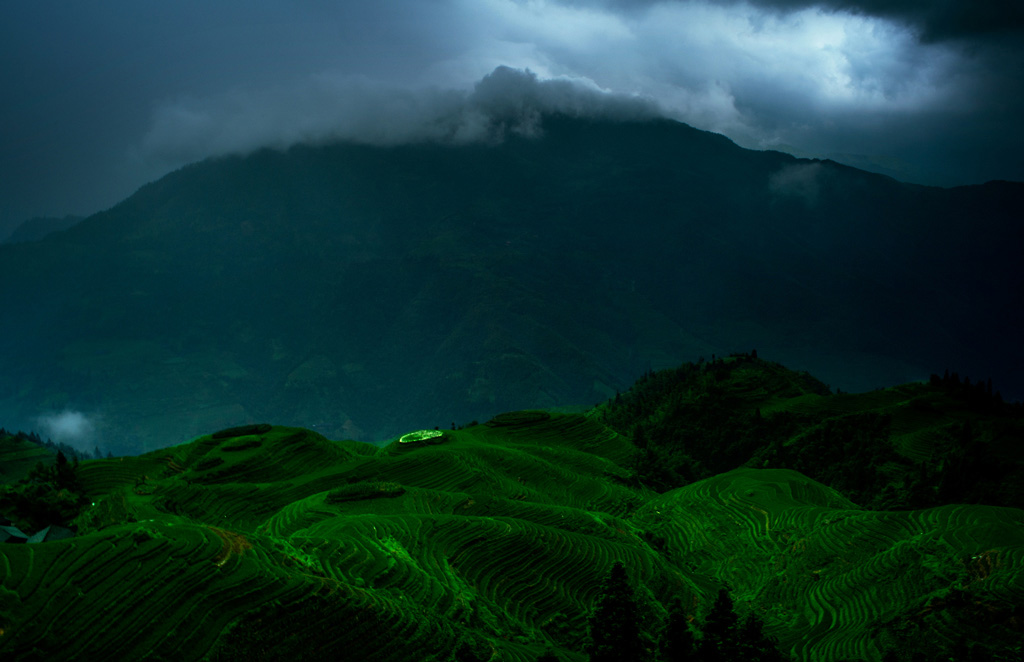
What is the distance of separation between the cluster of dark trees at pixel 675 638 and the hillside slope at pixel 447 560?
4.67 metres

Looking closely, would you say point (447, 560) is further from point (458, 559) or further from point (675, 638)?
point (675, 638)

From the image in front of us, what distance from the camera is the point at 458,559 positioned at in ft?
112

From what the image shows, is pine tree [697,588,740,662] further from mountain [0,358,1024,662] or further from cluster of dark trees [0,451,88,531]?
cluster of dark trees [0,451,88,531]

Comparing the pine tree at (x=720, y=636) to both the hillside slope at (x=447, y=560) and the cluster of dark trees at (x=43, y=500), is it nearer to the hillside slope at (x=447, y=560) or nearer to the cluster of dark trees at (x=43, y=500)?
the hillside slope at (x=447, y=560)

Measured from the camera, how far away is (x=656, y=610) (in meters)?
31.8

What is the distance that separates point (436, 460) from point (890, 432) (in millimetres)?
44153

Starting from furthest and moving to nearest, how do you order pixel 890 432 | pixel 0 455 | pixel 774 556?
pixel 0 455 → pixel 890 432 → pixel 774 556

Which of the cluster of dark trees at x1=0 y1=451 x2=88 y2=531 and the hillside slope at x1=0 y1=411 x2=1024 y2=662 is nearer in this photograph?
the hillside slope at x1=0 y1=411 x2=1024 y2=662

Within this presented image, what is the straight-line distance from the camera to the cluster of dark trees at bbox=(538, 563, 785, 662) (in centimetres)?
2189

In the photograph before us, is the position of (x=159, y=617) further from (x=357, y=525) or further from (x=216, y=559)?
(x=357, y=525)

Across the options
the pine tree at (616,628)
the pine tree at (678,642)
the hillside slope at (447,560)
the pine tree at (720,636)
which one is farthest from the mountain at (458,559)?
the pine tree at (720,636)

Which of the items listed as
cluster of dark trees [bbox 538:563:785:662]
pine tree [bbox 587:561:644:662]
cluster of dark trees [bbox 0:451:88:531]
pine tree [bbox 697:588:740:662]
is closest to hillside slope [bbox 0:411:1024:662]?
cluster of dark trees [bbox 0:451:88:531]

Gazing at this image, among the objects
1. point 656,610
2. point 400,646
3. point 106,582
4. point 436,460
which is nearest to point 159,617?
point 106,582

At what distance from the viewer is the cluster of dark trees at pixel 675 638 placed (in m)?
21.9
